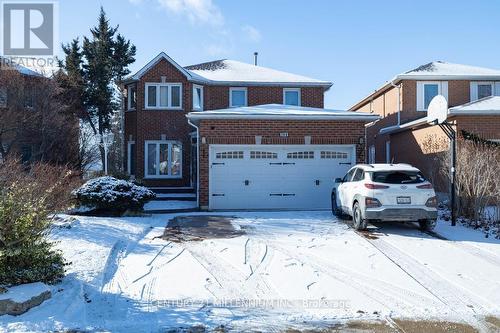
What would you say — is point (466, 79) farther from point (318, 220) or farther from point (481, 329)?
point (481, 329)

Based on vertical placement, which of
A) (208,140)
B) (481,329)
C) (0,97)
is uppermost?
(0,97)

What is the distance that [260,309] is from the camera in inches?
→ 238

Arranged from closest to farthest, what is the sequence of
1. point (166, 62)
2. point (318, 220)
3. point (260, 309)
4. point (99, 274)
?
point (260, 309), point (99, 274), point (318, 220), point (166, 62)

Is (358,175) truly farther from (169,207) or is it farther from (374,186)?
(169,207)

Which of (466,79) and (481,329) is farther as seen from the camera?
(466,79)

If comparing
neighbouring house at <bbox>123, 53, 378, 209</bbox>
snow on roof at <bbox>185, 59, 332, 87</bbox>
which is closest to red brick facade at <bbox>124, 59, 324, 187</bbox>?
snow on roof at <bbox>185, 59, 332, 87</bbox>

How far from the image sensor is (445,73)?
73.7ft

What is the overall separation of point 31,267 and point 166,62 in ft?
53.4

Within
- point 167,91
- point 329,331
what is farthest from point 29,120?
point 329,331

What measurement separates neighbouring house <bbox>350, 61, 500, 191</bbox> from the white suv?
21.5ft

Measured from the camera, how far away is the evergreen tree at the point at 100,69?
29594 millimetres

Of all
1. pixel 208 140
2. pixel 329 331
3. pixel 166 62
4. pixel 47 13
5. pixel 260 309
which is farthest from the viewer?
pixel 166 62

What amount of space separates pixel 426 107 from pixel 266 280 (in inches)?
714

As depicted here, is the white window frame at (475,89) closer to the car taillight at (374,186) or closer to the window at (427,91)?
the window at (427,91)
